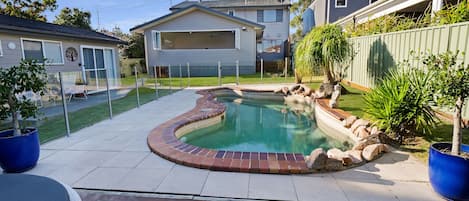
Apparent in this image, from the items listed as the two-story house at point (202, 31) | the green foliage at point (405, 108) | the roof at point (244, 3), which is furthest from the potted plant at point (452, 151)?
the roof at point (244, 3)

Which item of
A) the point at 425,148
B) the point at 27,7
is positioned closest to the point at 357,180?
the point at 425,148

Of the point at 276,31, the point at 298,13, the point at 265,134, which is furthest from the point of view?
the point at 298,13

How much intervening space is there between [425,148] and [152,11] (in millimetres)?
29914

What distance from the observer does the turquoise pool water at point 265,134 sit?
5.38 meters

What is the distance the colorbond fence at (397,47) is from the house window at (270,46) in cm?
1285

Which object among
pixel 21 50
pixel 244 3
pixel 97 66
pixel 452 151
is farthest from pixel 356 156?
pixel 244 3

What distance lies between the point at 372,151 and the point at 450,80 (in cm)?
143

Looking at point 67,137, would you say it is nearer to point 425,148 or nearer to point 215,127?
point 215,127

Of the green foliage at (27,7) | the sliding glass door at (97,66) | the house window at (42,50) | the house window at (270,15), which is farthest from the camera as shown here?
the house window at (270,15)

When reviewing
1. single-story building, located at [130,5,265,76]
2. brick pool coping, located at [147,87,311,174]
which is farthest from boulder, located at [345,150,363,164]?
single-story building, located at [130,5,265,76]

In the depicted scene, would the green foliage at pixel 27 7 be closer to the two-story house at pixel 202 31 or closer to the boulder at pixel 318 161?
the two-story house at pixel 202 31

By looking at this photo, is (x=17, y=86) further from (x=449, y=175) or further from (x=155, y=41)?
(x=155, y=41)

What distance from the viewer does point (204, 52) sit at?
60.6 feet

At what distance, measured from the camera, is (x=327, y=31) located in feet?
27.6
